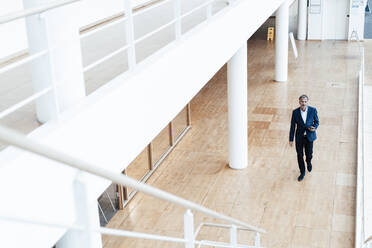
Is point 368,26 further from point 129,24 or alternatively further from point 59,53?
point 59,53

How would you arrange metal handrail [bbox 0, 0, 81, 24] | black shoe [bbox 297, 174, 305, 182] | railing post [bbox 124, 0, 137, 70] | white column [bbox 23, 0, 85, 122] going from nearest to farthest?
metal handrail [bbox 0, 0, 81, 24] < white column [bbox 23, 0, 85, 122] < railing post [bbox 124, 0, 137, 70] < black shoe [bbox 297, 174, 305, 182]

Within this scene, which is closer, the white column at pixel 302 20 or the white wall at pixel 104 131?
the white wall at pixel 104 131

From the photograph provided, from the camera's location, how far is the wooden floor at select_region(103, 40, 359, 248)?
618 centimetres

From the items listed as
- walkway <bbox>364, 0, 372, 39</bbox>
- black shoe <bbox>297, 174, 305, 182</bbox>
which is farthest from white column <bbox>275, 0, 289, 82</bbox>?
walkway <bbox>364, 0, 372, 39</bbox>

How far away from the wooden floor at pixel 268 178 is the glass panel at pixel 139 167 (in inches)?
8.3

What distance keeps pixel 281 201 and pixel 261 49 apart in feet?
31.7

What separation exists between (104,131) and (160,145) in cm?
597

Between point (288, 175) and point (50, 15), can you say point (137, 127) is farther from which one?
point (288, 175)

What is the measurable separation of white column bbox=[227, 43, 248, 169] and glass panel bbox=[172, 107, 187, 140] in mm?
1592

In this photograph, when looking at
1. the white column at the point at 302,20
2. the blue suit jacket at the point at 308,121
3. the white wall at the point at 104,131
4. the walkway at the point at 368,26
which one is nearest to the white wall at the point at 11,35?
the white wall at the point at 104,131

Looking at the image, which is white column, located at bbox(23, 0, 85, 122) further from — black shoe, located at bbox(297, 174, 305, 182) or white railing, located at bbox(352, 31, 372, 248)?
black shoe, located at bbox(297, 174, 305, 182)

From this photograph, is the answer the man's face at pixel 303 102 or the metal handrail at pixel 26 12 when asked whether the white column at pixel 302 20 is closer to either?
the man's face at pixel 303 102

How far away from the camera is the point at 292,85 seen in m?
11.8

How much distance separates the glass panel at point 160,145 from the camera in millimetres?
8331
